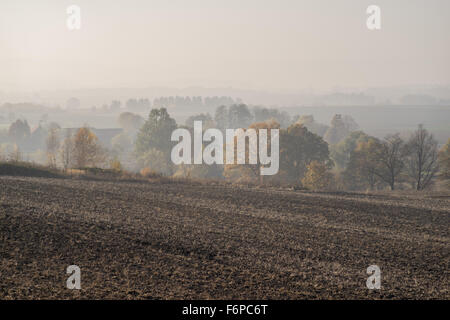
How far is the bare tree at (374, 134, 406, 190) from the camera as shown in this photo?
50562 mm

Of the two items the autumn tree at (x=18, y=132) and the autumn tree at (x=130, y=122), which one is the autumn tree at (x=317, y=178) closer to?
the autumn tree at (x=18, y=132)

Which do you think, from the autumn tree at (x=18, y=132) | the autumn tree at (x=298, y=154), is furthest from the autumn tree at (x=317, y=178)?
the autumn tree at (x=18, y=132)

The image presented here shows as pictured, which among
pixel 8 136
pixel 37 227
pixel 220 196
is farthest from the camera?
pixel 8 136

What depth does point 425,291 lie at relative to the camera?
10000 mm

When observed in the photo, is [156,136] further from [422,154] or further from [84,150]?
[422,154]

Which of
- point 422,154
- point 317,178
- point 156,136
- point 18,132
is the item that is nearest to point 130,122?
point 18,132

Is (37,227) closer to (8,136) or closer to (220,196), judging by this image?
(220,196)

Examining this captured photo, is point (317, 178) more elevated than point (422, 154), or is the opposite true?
point (422, 154)

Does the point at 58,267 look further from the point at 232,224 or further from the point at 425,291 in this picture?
the point at 425,291

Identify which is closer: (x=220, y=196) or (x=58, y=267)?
(x=58, y=267)

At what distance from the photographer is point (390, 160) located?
50.6 metres

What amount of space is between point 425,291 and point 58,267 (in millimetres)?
8928

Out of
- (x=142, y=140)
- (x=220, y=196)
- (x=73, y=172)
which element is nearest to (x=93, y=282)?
(x=220, y=196)
